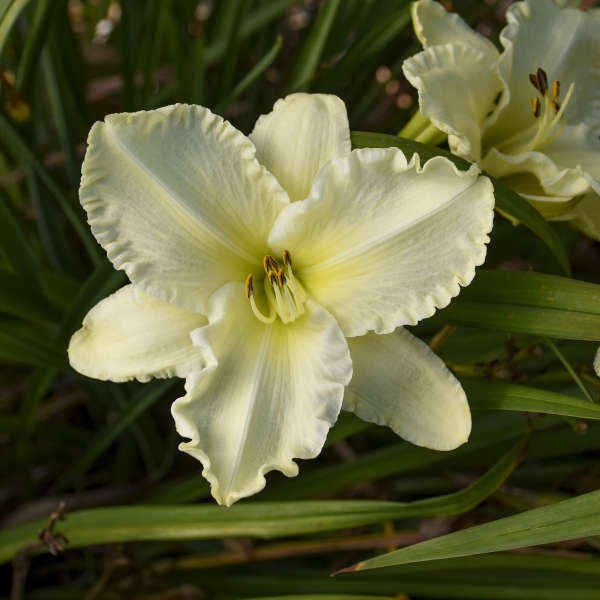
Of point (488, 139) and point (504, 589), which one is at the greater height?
point (488, 139)

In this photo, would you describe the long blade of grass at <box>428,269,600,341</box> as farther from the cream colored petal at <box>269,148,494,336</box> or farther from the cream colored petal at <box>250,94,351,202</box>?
the cream colored petal at <box>250,94,351,202</box>

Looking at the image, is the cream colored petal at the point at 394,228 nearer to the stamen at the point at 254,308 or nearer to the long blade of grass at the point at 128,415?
the stamen at the point at 254,308

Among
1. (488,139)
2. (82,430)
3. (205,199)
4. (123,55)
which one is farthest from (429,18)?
(82,430)

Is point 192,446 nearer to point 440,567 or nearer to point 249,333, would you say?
point 249,333

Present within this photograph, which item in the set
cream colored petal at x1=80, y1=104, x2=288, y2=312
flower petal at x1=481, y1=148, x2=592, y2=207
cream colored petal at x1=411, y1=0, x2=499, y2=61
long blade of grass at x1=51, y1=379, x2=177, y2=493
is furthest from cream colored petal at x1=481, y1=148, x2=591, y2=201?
long blade of grass at x1=51, y1=379, x2=177, y2=493

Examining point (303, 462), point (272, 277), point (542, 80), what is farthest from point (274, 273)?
point (303, 462)

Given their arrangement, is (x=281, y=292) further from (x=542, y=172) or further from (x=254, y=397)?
(x=542, y=172)
